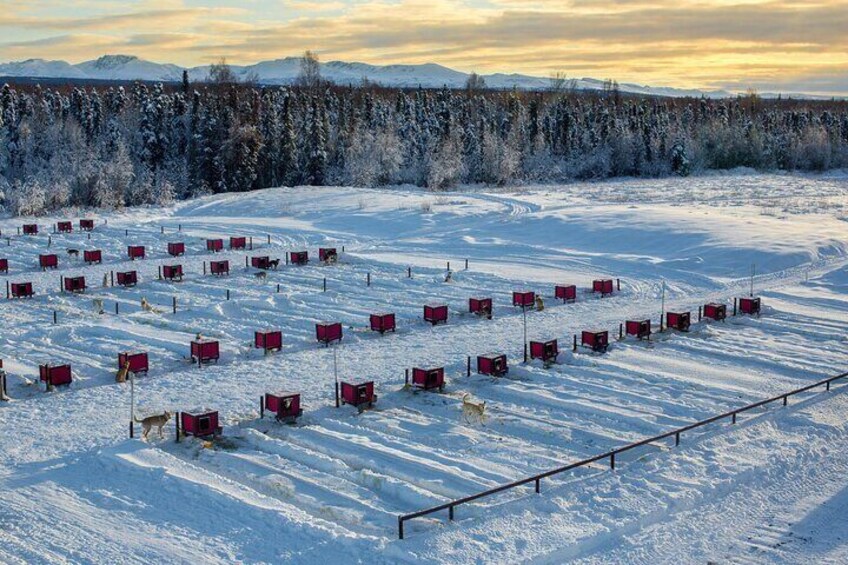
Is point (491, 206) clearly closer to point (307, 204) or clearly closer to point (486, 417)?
point (307, 204)

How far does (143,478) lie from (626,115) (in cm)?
12702

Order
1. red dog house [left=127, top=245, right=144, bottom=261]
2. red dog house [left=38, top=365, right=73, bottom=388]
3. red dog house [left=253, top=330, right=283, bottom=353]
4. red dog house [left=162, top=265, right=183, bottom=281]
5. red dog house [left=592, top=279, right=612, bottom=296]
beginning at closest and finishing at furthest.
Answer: red dog house [left=38, top=365, right=73, bottom=388] → red dog house [left=253, top=330, right=283, bottom=353] → red dog house [left=592, top=279, right=612, bottom=296] → red dog house [left=162, top=265, right=183, bottom=281] → red dog house [left=127, top=245, right=144, bottom=261]

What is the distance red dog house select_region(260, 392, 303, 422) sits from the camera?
19000 millimetres

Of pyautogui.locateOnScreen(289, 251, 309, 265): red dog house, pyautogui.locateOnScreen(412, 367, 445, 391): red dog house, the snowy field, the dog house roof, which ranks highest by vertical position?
pyautogui.locateOnScreen(289, 251, 309, 265): red dog house

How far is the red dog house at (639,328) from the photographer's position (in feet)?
85.3

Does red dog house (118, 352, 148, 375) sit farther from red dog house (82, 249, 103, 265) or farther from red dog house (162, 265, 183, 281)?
red dog house (82, 249, 103, 265)

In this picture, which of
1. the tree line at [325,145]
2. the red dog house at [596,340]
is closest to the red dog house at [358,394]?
the red dog house at [596,340]

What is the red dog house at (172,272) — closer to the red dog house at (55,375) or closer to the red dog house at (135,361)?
the red dog house at (135,361)

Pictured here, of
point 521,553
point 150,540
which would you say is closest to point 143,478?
point 150,540

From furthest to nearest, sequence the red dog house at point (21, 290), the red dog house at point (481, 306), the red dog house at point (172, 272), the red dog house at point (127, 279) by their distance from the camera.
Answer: the red dog house at point (172, 272), the red dog house at point (127, 279), the red dog house at point (21, 290), the red dog house at point (481, 306)

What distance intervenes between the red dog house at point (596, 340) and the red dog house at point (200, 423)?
35.6 ft

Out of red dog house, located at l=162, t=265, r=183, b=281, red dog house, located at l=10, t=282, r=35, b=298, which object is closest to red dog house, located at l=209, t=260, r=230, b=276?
red dog house, located at l=162, t=265, r=183, b=281

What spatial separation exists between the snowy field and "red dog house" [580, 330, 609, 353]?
50 cm

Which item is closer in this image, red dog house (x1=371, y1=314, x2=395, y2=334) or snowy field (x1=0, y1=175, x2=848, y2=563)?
snowy field (x1=0, y1=175, x2=848, y2=563)
